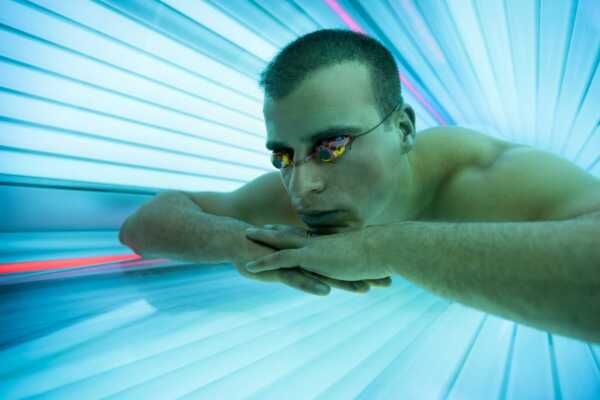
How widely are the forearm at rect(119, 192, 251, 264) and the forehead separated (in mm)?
438

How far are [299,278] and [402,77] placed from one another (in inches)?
61.5

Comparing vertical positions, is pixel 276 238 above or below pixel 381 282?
above

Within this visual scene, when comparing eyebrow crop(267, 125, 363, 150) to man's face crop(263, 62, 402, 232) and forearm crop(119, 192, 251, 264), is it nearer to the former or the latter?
man's face crop(263, 62, 402, 232)

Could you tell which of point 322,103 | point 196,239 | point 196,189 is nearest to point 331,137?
point 322,103

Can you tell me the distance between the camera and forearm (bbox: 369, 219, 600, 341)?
0.83 metres

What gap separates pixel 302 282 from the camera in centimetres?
123

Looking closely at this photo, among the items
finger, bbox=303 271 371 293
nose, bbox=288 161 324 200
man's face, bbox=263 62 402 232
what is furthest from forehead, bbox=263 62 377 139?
finger, bbox=303 271 371 293

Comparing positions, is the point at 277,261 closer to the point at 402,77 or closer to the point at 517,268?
the point at 517,268

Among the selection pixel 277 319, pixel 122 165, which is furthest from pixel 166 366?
pixel 122 165

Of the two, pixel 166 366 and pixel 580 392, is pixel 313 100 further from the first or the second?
pixel 580 392

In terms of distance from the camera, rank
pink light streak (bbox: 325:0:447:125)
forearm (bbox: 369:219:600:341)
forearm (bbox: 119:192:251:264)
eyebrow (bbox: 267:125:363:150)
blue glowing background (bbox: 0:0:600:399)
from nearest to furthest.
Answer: forearm (bbox: 369:219:600:341), blue glowing background (bbox: 0:0:600:399), eyebrow (bbox: 267:125:363:150), forearm (bbox: 119:192:251:264), pink light streak (bbox: 325:0:447:125)

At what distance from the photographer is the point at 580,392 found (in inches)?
51.2

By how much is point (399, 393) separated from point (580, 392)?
0.66 meters

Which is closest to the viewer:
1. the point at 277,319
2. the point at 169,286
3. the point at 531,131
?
the point at 277,319
